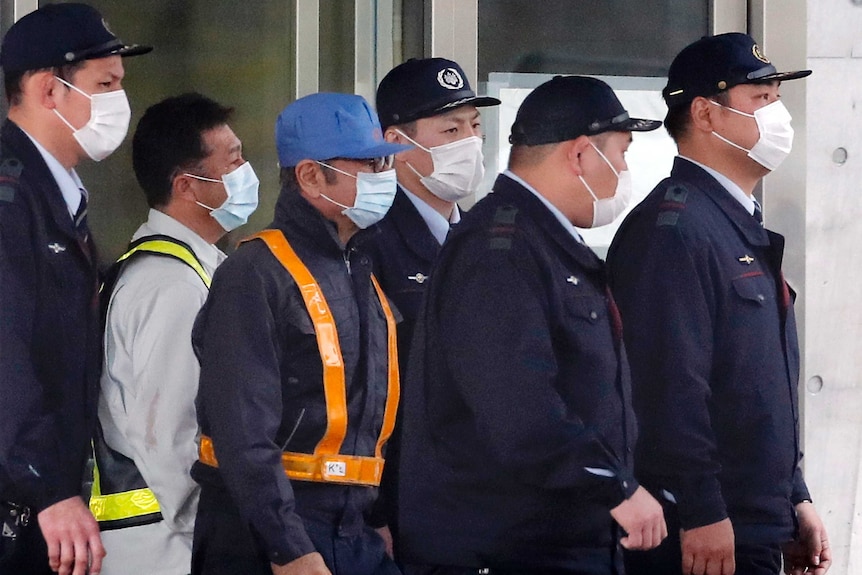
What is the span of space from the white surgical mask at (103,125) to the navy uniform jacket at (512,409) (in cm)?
66

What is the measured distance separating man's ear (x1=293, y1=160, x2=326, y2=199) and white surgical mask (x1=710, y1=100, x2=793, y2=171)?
3.43 ft

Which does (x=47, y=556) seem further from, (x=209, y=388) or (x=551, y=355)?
(x=551, y=355)

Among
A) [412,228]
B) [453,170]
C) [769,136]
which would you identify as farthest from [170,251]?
[769,136]

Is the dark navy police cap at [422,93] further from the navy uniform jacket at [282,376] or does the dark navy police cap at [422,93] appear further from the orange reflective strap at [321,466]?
the orange reflective strap at [321,466]

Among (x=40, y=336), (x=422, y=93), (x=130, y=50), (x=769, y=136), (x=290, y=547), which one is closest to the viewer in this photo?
(x=290, y=547)

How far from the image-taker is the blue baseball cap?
8.52 ft

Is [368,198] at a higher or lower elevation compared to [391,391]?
higher

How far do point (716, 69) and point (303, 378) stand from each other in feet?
4.44

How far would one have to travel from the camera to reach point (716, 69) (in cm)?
321

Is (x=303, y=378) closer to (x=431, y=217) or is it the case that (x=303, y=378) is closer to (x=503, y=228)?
(x=503, y=228)

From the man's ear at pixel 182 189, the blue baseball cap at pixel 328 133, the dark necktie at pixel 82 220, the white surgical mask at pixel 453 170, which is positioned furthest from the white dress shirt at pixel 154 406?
the white surgical mask at pixel 453 170

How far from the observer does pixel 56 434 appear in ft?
8.23

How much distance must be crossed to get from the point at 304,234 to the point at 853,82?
1988 mm

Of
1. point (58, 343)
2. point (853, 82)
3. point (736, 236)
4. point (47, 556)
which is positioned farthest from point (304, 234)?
point (853, 82)
